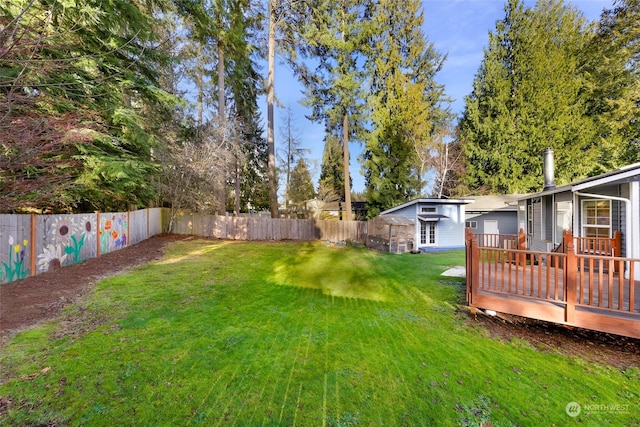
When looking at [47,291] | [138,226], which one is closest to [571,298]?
[47,291]

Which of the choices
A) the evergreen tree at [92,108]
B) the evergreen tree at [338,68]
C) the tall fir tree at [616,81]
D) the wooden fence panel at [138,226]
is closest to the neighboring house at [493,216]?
the tall fir tree at [616,81]

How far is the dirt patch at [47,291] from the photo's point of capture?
379 centimetres

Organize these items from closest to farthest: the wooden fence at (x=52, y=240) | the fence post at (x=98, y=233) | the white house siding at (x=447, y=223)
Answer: the wooden fence at (x=52, y=240), the fence post at (x=98, y=233), the white house siding at (x=447, y=223)

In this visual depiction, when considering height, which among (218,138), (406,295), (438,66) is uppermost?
(438,66)

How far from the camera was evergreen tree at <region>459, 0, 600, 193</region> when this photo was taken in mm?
19281

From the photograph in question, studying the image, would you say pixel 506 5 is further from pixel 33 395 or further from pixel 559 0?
pixel 33 395

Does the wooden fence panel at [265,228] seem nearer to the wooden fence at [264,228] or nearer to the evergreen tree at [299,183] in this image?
the wooden fence at [264,228]

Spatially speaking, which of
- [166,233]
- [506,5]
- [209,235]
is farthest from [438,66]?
[166,233]

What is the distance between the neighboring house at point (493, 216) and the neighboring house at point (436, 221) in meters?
2.20

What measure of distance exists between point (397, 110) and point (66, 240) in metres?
21.0

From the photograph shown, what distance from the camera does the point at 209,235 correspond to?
606 inches

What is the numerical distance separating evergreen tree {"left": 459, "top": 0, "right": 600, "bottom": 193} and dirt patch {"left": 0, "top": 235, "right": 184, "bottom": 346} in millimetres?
24858

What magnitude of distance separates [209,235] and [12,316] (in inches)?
461

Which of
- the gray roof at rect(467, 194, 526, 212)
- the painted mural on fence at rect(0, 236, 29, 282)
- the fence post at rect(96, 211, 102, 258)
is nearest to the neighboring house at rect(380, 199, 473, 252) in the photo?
the gray roof at rect(467, 194, 526, 212)
